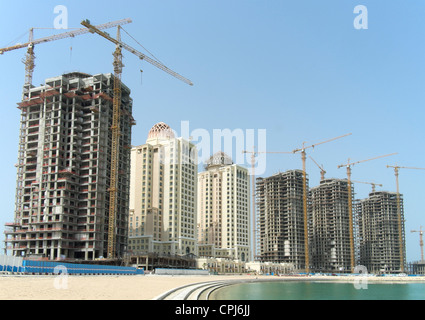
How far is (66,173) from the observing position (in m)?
137

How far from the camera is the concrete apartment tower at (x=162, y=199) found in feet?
586

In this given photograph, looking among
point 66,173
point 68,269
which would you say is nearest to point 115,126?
point 66,173

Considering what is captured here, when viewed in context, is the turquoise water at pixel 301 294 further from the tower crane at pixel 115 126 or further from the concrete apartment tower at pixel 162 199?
the concrete apartment tower at pixel 162 199

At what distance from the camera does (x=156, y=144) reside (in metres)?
190

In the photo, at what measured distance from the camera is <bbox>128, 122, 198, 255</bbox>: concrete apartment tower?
179m

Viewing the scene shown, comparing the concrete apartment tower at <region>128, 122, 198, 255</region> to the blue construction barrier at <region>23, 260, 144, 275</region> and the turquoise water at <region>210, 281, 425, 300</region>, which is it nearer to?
the blue construction barrier at <region>23, 260, 144, 275</region>

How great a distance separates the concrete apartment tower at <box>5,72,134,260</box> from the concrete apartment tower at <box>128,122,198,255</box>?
97.3 feet

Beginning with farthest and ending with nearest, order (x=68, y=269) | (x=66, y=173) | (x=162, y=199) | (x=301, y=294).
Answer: (x=162, y=199) → (x=66, y=173) → (x=68, y=269) → (x=301, y=294)

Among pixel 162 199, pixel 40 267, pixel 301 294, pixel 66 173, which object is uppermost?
pixel 66 173

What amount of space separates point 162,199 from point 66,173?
5391cm

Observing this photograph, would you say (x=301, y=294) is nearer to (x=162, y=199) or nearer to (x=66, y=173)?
(x=66, y=173)
